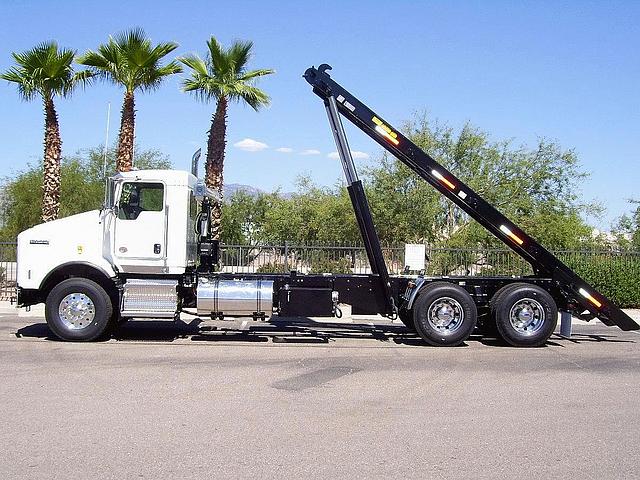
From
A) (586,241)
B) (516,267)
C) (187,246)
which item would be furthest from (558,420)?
(586,241)

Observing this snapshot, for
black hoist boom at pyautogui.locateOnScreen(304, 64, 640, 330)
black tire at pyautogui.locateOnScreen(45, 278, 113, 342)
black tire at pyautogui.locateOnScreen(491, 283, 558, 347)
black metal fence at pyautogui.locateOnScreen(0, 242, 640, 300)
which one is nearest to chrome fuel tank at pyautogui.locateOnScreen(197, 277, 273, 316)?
black tire at pyautogui.locateOnScreen(45, 278, 113, 342)

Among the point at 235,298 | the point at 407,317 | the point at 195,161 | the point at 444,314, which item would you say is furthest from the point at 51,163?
the point at 444,314

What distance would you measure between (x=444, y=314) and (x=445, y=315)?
0.03 meters

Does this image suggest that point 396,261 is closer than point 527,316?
No

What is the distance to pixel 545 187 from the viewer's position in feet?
100

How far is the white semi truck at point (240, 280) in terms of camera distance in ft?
40.3

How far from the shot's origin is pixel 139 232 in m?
12.5

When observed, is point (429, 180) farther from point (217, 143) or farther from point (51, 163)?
point (51, 163)

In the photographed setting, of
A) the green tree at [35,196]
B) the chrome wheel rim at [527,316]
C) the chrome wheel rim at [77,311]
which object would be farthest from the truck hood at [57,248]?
the green tree at [35,196]

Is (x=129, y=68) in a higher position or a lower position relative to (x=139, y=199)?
higher

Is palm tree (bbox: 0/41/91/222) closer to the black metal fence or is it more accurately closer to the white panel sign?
the black metal fence

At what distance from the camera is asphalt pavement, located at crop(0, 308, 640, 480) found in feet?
19.5

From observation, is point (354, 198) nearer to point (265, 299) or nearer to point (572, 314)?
point (265, 299)

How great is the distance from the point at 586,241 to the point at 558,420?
22.6m
